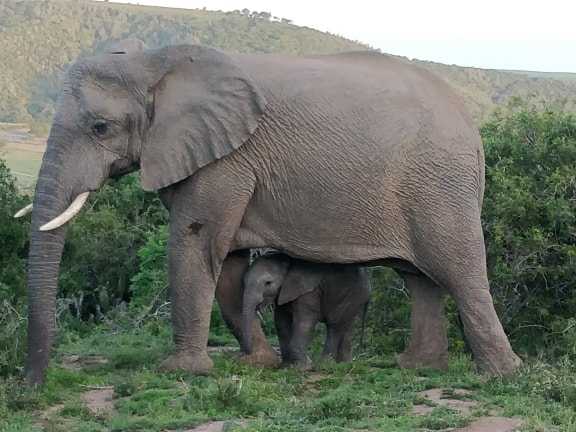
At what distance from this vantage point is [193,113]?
727cm

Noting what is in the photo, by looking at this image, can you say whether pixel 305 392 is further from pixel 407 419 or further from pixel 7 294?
pixel 7 294

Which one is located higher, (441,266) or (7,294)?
(441,266)

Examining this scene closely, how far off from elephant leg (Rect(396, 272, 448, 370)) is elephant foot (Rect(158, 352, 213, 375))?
1486 mm

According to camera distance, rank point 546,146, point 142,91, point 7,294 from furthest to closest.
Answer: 1. point 546,146
2. point 7,294
3. point 142,91

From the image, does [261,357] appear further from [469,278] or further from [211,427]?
[211,427]

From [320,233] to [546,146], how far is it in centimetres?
345

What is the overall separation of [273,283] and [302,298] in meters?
0.29

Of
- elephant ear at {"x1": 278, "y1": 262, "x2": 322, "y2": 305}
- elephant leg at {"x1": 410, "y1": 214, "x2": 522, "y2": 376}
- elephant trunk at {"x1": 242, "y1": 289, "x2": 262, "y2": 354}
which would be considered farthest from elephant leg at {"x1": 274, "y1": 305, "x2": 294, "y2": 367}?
elephant leg at {"x1": 410, "y1": 214, "x2": 522, "y2": 376}

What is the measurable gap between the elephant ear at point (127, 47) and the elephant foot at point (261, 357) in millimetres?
2327

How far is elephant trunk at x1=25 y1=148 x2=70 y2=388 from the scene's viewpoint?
6.53m

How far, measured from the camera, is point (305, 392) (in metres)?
6.78

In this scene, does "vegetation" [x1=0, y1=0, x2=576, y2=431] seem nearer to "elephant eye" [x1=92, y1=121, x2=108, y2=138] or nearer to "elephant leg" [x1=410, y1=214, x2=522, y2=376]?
"elephant leg" [x1=410, y1=214, x2=522, y2=376]

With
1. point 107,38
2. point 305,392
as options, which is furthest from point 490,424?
point 107,38

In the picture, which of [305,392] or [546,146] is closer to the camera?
[305,392]
